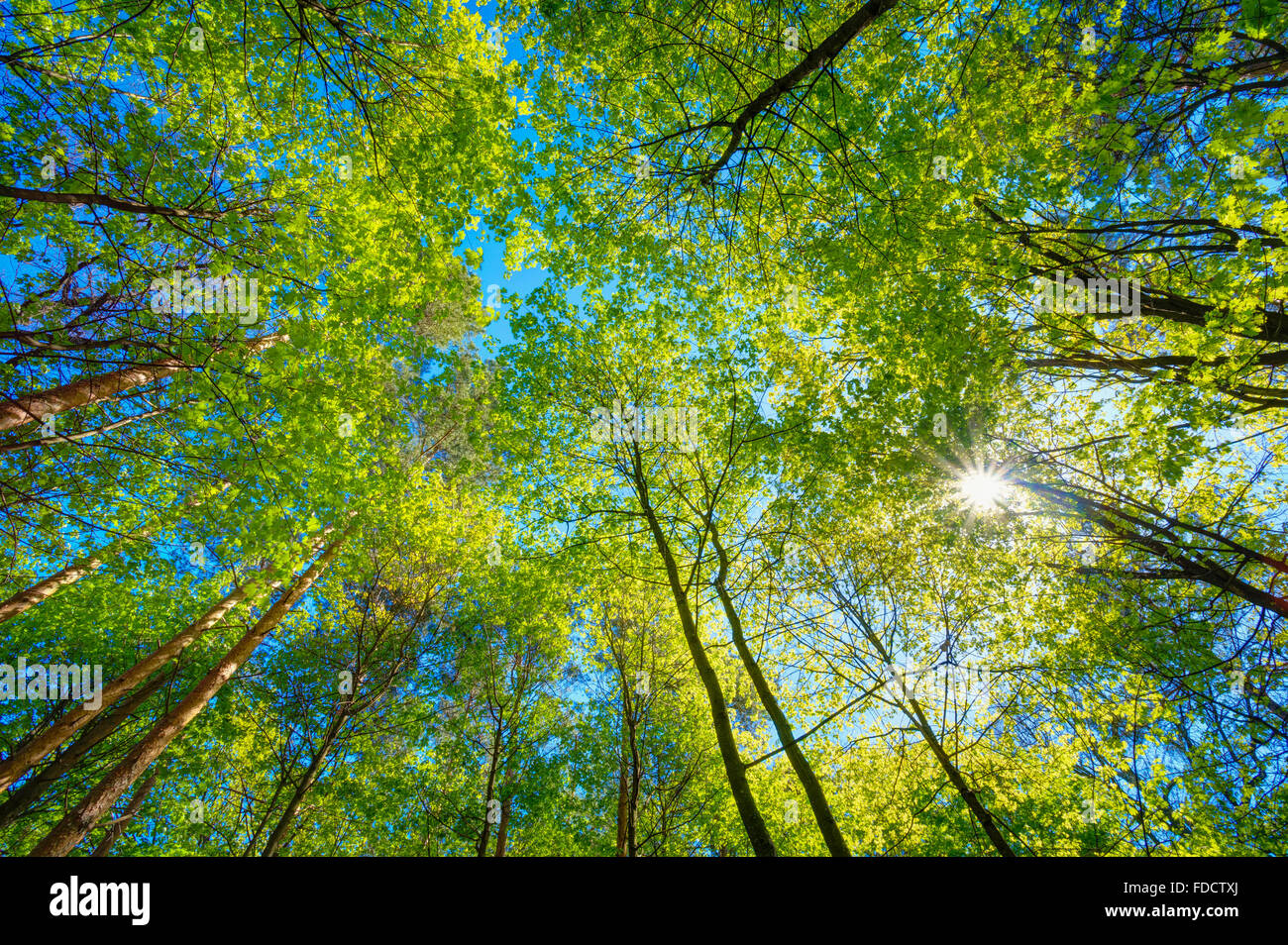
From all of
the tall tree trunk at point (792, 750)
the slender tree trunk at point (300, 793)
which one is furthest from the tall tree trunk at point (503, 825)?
the tall tree trunk at point (792, 750)

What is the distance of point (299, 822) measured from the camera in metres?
11.4

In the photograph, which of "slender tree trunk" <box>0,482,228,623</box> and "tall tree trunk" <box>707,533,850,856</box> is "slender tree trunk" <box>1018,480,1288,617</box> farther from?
"slender tree trunk" <box>0,482,228,623</box>

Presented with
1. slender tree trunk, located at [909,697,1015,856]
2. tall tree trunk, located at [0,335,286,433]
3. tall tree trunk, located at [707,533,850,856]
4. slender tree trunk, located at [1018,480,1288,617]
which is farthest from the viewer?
slender tree trunk, located at [909,697,1015,856]

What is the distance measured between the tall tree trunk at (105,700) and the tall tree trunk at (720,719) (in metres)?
6.04

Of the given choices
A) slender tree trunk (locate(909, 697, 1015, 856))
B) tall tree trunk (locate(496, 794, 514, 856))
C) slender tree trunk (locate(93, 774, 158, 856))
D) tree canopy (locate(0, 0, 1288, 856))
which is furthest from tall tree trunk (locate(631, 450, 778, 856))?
slender tree trunk (locate(93, 774, 158, 856))

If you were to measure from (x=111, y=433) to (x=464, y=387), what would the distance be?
1045cm

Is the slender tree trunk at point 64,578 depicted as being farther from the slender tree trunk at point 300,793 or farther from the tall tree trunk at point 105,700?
the slender tree trunk at point 300,793

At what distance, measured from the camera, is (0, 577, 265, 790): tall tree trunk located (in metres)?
7.56

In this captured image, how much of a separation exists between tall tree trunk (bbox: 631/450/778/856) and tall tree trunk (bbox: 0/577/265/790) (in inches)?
238

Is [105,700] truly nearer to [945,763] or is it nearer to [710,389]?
[710,389]

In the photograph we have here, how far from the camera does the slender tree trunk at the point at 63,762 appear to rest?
9055 millimetres

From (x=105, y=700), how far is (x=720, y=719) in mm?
12636

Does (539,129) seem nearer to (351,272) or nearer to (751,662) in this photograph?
(351,272)

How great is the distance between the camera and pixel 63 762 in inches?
358
